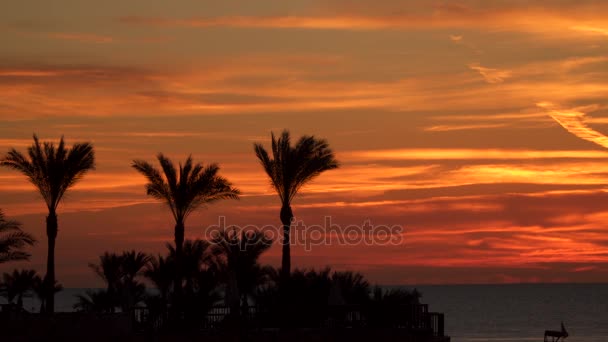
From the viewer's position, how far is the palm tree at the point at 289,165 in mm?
46469

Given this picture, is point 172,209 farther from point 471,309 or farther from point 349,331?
point 471,309

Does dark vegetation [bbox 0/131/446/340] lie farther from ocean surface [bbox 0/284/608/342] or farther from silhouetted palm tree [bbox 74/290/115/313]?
ocean surface [bbox 0/284/608/342]

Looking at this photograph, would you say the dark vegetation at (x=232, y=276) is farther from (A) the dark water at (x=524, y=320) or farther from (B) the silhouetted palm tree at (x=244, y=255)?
(A) the dark water at (x=524, y=320)

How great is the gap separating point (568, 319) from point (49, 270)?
3913 inches

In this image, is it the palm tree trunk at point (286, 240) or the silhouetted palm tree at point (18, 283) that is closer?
the palm tree trunk at point (286, 240)

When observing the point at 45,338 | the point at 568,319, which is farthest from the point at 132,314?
the point at 568,319

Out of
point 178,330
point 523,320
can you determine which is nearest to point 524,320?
point 523,320

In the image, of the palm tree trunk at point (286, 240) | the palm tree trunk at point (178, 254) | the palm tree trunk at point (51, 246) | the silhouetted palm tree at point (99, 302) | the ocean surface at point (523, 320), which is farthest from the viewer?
the ocean surface at point (523, 320)

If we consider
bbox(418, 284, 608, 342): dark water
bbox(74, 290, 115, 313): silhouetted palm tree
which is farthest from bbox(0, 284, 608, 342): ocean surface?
bbox(74, 290, 115, 313): silhouetted palm tree

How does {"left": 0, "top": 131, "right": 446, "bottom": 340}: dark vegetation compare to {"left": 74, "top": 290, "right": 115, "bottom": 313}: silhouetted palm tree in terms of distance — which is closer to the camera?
{"left": 0, "top": 131, "right": 446, "bottom": 340}: dark vegetation

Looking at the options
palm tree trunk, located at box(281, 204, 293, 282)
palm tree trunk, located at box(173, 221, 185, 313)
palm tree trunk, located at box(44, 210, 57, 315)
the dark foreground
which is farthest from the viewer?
palm tree trunk, located at box(281, 204, 293, 282)

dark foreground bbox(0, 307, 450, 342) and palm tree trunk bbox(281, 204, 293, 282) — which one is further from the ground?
palm tree trunk bbox(281, 204, 293, 282)

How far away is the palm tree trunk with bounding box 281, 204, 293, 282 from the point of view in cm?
A: 4581

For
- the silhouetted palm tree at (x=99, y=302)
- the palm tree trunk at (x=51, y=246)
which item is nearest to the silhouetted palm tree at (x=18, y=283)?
the silhouetted palm tree at (x=99, y=302)
